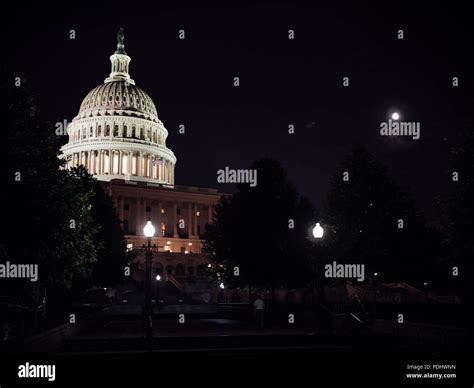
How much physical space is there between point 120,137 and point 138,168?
9309mm

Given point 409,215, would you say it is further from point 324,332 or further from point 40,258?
point 40,258

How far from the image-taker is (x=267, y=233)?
50.4 meters

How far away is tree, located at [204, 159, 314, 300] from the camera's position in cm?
4950

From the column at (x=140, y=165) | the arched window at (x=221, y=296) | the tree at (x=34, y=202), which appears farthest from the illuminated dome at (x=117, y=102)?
the tree at (x=34, y=202)

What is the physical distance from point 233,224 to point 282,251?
5160mm

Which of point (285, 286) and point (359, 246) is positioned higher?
point (359, 246)

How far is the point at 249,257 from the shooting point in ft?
164

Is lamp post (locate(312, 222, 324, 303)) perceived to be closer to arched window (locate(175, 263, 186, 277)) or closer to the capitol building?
the capitol building

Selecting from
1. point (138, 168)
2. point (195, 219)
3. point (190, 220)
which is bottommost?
point (190, 220)

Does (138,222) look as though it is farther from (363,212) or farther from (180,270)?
(363,212)

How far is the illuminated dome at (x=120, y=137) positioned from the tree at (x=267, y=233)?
310 feet

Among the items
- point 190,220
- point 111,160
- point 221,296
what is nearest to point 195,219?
point 190,220

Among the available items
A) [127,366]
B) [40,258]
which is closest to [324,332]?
[127,366]

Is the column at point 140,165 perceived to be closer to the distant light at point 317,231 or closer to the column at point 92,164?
the column at point 92,164
